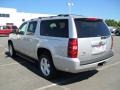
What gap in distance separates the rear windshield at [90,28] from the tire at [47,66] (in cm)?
139

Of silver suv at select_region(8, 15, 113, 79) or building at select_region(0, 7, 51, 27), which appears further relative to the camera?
building at select_region(0, 7, 51, 27)

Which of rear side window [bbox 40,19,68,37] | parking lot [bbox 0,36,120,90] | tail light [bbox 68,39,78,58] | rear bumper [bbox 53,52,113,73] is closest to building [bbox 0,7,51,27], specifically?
parking lot [bbox 0,36,120,90]

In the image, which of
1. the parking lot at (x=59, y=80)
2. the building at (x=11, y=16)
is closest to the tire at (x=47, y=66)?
the parking lot at (x=59, y=80)

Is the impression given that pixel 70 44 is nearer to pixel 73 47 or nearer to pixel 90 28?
pixel 73 47

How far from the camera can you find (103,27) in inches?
262

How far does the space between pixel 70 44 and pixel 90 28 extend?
950 millimetres

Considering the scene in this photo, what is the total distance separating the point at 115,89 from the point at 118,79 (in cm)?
95

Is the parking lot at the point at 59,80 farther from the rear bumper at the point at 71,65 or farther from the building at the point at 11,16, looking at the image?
the building at the point at 11,16

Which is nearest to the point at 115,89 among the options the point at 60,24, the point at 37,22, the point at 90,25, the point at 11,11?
the point at 90,25

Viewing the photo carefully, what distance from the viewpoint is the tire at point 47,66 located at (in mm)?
6426

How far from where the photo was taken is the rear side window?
588cm

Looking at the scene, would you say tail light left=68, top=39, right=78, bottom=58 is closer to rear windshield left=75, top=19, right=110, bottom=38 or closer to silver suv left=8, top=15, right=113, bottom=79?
silver suv left=8, top=15, right=113, bottom=79

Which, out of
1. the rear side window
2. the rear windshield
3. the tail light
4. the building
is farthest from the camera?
the building

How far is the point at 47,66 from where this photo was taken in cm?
666
